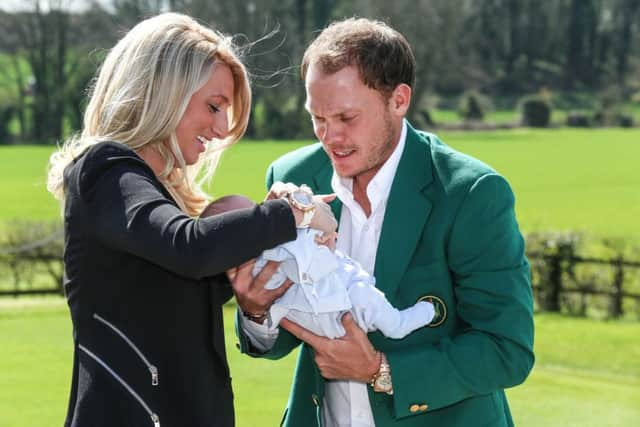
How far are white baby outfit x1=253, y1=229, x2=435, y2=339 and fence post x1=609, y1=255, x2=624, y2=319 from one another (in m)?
12.8

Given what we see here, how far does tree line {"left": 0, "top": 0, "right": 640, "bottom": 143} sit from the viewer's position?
7006cm

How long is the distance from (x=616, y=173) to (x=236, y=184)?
1714cm

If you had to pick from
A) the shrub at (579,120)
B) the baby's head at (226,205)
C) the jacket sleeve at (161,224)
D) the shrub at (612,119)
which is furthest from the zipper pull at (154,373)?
the shrub at (579,120)

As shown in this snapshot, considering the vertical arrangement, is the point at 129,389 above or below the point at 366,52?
below

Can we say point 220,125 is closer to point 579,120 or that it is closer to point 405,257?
point 405,257

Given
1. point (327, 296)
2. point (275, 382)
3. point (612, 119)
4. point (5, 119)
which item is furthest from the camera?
point (612, 119)

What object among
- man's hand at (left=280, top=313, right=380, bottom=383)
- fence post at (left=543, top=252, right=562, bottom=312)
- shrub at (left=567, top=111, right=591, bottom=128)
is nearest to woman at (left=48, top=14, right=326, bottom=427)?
man's hand at (left=280, top=313, right=380, bottom=383)

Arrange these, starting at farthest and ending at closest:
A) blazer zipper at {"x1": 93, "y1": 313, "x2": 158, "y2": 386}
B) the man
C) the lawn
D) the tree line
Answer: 1. the tree line
2. the lawn
3. the man
4. blazer zipper at {"x1": 93, "y1": 313, "x2": 158, "y2": 386}

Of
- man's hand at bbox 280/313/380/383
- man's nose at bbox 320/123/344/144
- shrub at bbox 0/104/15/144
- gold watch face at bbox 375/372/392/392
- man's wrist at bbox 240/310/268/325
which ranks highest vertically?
man's nose at bbox 320/123/344/144

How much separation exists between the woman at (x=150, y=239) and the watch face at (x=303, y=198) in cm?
4

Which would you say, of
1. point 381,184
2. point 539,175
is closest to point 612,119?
point 539,175

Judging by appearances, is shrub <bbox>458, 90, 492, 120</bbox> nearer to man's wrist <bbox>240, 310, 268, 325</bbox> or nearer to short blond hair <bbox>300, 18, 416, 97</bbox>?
short blond hair <bbox>300, 18, 416, 97</bbox>

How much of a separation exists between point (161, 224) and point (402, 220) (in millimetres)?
864

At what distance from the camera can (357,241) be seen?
132 inches
